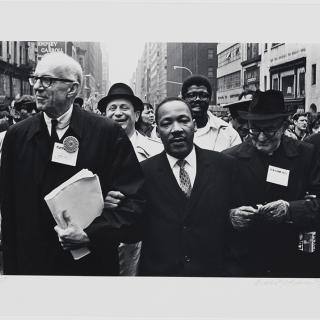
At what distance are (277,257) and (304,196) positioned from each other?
0.52m

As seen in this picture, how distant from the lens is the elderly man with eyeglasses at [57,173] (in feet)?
10.1

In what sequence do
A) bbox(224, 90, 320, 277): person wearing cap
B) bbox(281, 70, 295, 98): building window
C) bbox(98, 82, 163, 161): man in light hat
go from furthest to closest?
bbox(281, 70, 295, 98): building window → bbox(98, 82, 163, 161): man in light hat → bbox(224, 90, 320, 277): person wearing cap

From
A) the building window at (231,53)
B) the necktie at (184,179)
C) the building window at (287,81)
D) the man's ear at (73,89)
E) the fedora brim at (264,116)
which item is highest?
the building window at (231,53)

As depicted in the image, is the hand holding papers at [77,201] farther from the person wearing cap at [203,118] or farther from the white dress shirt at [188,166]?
the person wearing cap at [203,118]

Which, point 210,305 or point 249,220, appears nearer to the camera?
point 249,220

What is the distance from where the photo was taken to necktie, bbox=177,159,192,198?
333 cm

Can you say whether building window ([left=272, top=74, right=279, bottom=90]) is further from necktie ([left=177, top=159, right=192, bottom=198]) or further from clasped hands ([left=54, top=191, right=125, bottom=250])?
clasped hands ([left=54, top=191, right=125, bottom=250])

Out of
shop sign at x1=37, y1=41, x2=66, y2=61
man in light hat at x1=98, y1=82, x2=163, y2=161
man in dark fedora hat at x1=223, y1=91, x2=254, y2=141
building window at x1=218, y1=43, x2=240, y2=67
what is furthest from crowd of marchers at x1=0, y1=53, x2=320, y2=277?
building window at x1=218, y1=43, x2=240, y2=67

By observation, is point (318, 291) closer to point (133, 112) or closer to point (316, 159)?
point (316, 159)

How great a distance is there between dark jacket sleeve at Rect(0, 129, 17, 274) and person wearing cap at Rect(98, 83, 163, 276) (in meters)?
Answer: 1.02

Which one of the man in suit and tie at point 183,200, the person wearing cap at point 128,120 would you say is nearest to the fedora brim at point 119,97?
the person wearing cap at point 128,120
